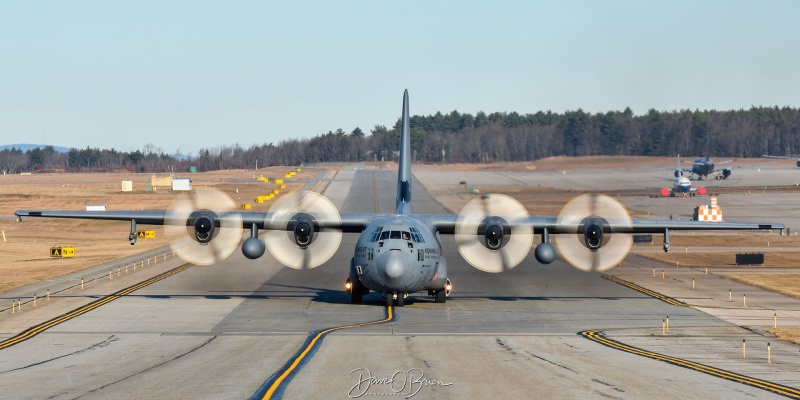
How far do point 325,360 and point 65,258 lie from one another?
2015 inches

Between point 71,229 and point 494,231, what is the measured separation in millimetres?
71285

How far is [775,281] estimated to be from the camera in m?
54.6

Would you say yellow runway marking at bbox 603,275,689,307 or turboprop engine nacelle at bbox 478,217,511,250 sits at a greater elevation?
turboprop engine nacelle at bbox 478,217,511,250

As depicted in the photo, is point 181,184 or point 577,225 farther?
point 181,184

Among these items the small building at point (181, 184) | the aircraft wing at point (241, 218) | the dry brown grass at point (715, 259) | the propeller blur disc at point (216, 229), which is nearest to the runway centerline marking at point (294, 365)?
the aircraft wing at point (241, 218)

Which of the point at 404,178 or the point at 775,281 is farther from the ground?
the point at 404,178

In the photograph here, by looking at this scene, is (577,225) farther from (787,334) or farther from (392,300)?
(787,334)

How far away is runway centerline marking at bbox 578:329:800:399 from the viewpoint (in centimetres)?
2111

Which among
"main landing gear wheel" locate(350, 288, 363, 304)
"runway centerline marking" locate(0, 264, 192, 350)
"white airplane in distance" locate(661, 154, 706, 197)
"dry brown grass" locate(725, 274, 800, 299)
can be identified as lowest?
"dry brown grass" locate(725, 274, 800, 299)

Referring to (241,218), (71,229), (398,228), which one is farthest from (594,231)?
(71,229)

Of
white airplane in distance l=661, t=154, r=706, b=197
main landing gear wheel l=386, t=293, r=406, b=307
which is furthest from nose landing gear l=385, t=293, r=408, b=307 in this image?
white airplane in distance l=661, t=154, r=706, b=197

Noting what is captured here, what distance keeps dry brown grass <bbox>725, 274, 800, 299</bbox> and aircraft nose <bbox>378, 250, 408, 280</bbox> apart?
22.8 m

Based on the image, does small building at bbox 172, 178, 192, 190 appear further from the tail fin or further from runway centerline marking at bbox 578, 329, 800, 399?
runway centerline marking at bbox 578, 329, 800, 399

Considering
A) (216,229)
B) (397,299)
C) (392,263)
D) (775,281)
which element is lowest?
(775,281)
